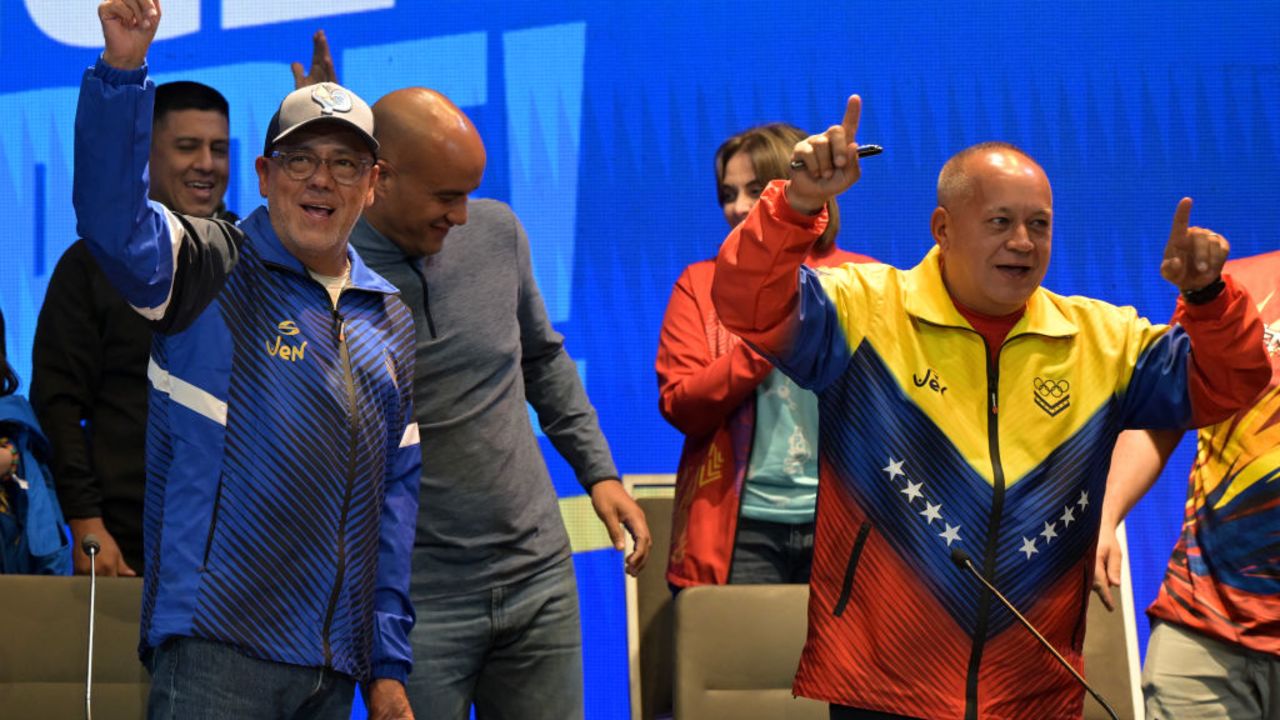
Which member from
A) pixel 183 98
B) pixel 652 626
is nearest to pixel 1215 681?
pixel 652 626

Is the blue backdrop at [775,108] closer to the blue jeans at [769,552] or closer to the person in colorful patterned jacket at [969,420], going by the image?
the blue jeans at [769,552]

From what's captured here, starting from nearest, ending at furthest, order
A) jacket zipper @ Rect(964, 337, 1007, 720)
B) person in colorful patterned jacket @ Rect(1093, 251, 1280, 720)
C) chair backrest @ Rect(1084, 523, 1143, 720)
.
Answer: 1. jacket zipper @ Rect(964, 337, 1007, 720)
2. person in colorful patterned jacket @ Rect(1093, 251, 1280, 720)
3. chair backrest @ Rect(1084, 523, 1143, 720)

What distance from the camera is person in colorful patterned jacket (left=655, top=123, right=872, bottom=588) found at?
3375 millimetres

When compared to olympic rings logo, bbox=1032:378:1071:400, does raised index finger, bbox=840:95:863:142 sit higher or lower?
higher

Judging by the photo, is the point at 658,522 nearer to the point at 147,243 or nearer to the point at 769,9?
the point at 769,9

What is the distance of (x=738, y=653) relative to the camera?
3260mm

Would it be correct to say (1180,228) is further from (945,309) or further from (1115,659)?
(1115,659)

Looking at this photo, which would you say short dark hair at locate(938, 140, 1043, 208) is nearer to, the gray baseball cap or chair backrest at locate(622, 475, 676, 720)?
the gray baseball cap

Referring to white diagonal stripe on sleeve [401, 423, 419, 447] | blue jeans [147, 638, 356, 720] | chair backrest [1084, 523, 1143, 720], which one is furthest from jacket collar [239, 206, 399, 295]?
chair backrest [1084, 523, 1143, 720]

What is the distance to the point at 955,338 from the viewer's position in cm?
260

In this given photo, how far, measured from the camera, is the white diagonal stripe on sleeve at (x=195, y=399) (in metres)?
2.17

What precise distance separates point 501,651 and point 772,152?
1371 millimetres

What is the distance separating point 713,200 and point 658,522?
1.15 meters

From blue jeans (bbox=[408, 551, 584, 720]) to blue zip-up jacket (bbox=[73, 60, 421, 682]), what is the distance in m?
0.54
